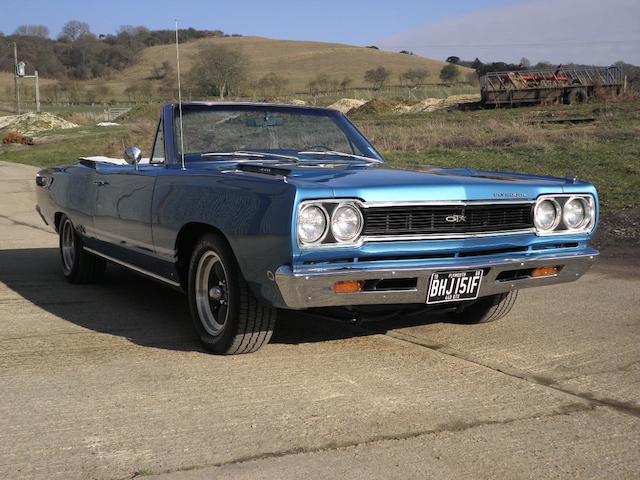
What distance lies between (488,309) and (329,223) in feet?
6.24

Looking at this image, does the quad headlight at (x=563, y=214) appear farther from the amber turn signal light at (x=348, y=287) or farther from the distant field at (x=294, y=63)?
the distant field at (x=294, y=63)

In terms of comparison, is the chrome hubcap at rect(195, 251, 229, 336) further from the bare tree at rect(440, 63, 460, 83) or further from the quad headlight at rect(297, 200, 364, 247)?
the bare tree at rect(440, 63, 460, 83)

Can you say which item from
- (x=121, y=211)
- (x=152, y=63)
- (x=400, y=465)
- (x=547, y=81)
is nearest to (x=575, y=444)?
(x=400, y=465)

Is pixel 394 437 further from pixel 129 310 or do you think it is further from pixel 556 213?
pixel 129 310

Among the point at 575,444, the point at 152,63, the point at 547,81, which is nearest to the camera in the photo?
the point at 575,444

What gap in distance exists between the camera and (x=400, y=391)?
4156 millimetres

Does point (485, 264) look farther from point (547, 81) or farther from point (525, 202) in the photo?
point (547, 81)

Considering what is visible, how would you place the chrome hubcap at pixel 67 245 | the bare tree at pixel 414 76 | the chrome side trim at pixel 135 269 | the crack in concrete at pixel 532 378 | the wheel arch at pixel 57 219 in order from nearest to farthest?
the crack in concrete at pixel 532 378 → the chrome side trim at pixel 135 269 → the chrome hubcap at pixel 67 245 → the wheel arch at pixel 57 219 → the bare tree at pixel 414 76

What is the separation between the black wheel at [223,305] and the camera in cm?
450

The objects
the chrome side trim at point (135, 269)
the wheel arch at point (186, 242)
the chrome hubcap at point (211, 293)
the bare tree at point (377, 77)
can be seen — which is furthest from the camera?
the bare tree at point (377, 77)

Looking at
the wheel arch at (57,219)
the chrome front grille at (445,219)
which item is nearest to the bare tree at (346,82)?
the wheel arch at (57,219)

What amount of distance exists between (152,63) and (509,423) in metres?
95.3

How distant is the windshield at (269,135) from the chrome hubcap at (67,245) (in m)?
1.98

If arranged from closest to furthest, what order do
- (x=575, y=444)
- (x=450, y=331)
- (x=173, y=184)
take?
(x=575, y=444) < (x=173, y=184) < (x=450, y=331)
